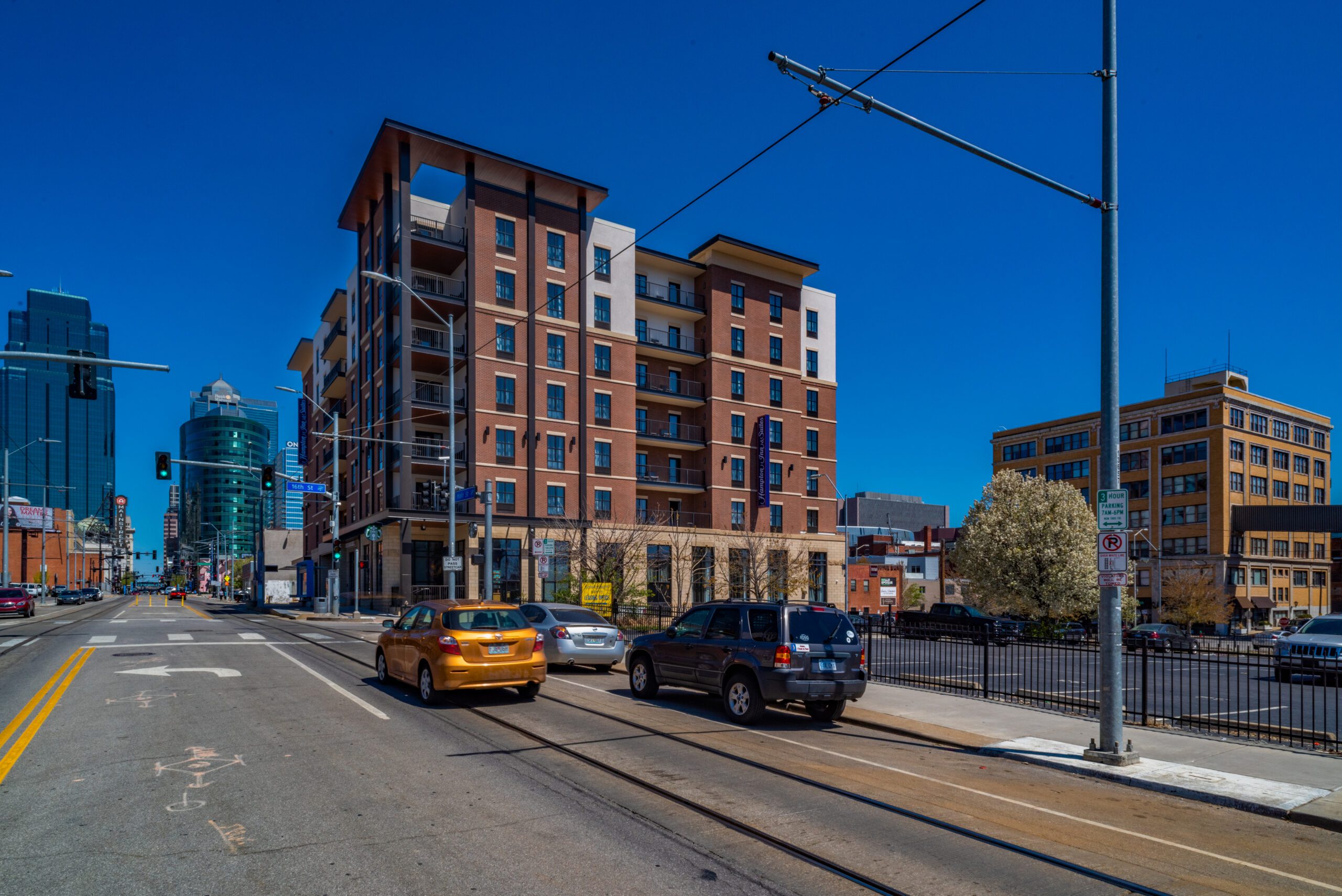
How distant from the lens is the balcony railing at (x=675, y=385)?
5641 cm

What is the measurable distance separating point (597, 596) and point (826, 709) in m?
16.6

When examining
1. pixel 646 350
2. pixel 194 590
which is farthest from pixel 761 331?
pixel 194 590

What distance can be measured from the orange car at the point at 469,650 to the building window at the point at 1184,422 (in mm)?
75906

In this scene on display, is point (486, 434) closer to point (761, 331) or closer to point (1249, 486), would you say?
point (761, 331)

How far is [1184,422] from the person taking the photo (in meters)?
75.5

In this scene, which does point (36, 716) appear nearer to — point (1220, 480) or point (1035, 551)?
point (1035, 551)

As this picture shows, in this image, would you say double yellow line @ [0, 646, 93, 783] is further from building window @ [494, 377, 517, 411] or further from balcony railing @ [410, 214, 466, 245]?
balcony railing @ [410, 214, 466, 245]

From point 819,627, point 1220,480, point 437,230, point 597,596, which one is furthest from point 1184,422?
point 819,627

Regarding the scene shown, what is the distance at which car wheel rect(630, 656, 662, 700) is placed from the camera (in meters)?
14.8

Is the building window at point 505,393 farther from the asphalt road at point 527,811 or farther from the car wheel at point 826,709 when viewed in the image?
the car wheel at point 826,709

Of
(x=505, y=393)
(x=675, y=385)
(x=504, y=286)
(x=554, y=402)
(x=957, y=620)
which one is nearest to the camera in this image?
(x=957, y=620)

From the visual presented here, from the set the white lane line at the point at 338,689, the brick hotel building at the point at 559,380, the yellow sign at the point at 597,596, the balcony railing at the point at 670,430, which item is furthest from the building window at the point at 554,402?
the white lane line at the point at 338,689

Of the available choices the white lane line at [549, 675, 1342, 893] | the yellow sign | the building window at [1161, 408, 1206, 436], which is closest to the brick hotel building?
the yellow sign

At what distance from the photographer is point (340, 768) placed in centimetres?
898
